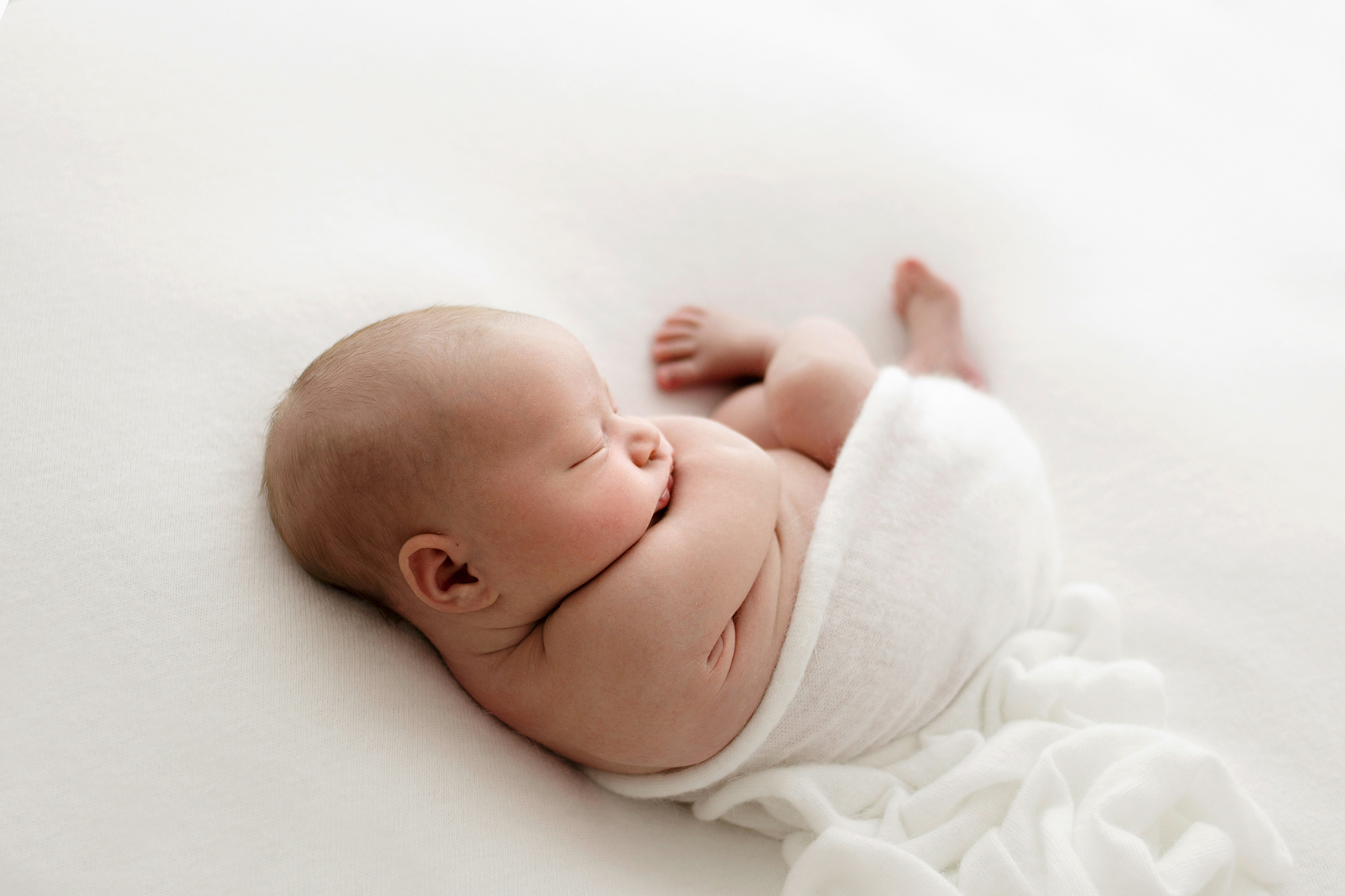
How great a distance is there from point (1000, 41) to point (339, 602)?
5.41 feet

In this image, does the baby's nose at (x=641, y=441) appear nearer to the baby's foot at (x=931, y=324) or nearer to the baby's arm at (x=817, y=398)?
the baby's arm at (x=817, y=398)

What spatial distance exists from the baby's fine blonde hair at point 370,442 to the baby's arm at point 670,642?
0.20 metres

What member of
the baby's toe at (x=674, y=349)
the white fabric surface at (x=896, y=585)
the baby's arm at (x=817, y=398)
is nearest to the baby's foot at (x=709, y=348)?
the baby's toe at (x=674, y=349)

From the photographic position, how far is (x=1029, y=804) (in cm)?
101

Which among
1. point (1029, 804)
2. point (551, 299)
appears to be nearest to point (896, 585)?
point (1029, 804)

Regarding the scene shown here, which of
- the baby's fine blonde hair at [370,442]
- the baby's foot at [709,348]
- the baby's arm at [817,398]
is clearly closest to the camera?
the baby's fine blonde hair at [370,442]

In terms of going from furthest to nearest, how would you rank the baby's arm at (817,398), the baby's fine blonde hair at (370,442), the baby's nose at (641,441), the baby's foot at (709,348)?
the baby's foot at (709,348) → the baby's arm at (817,398) → the baby's nose at (641,441) → the baby's fine blonde hair at (370,442)

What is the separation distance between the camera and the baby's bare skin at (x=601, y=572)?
0.96m

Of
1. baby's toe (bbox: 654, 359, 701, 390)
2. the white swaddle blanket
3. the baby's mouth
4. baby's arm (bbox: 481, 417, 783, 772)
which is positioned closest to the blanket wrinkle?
the white swaddle blanket

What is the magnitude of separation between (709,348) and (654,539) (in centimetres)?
50

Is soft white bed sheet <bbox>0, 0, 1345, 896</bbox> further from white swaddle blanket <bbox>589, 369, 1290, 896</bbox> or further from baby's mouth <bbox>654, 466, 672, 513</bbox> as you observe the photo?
baby's mouth <bbox>654, 466, 672, 513</bbox>

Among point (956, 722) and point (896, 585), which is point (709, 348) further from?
point (956, 722)

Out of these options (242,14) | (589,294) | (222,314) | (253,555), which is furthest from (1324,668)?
(242,14)

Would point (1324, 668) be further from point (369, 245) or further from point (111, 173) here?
point (111, 173)
